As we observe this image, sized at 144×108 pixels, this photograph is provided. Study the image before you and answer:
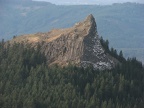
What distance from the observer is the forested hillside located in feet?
383

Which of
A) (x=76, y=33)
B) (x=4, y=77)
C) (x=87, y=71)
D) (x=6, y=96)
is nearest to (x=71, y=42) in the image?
(x=76, y=33)

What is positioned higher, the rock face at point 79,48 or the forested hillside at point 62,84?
the rock face at point 79,48

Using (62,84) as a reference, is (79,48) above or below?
above

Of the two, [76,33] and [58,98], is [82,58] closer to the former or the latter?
[76,33]

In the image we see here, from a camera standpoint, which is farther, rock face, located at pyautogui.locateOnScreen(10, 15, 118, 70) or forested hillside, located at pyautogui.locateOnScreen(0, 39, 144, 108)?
rock face, located at pyautogui.locateOnScreen(10, 15, 118, 70)

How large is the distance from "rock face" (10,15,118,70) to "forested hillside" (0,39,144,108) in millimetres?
2458

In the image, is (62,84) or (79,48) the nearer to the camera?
(62,84)

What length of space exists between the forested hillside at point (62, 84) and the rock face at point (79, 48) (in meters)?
2.46

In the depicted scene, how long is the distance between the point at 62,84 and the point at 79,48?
15.2 m

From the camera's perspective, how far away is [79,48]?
13750 centimetres

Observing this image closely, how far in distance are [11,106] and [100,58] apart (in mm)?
35628

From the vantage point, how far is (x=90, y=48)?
138625 mm

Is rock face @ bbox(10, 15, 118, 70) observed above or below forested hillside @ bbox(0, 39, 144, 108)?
above

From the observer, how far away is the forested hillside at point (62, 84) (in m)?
117
